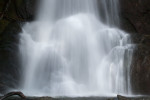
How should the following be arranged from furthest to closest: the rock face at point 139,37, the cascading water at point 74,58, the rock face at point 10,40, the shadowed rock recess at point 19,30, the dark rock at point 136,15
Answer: the dark rock at point 136,15 < the rock face at point 10,40 < the cascading water at point 74,58 < the shadowed rock recess at point 19,30 < the rock face at point 139,37

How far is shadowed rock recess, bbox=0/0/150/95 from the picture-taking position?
13898mm

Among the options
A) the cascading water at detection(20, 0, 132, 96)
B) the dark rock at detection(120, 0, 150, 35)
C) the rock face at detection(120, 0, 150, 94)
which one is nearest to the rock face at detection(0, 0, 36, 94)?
the cascading water at detection(20, 0, 132, 96)

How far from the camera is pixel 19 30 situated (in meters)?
17.3

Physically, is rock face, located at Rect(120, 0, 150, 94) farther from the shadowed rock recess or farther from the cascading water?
the cascading water

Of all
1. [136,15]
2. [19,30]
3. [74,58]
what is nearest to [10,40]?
[19,30]

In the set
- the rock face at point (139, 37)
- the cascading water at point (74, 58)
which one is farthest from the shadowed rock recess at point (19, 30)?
the cascading water at point (74, 58)

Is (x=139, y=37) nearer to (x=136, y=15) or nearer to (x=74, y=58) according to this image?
(x=74, y=58)

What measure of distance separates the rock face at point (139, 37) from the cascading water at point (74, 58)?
0.45 metres

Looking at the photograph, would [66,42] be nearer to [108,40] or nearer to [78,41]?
[78,41]

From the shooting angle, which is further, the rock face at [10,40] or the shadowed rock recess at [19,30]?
the rock face at [10,40]

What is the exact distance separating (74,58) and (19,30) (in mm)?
4425

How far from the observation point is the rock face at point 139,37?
1377cm

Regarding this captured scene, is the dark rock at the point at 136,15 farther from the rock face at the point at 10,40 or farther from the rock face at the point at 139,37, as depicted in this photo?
the rock face at the point at 10,40

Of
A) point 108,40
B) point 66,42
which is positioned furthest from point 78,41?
point 108,40
